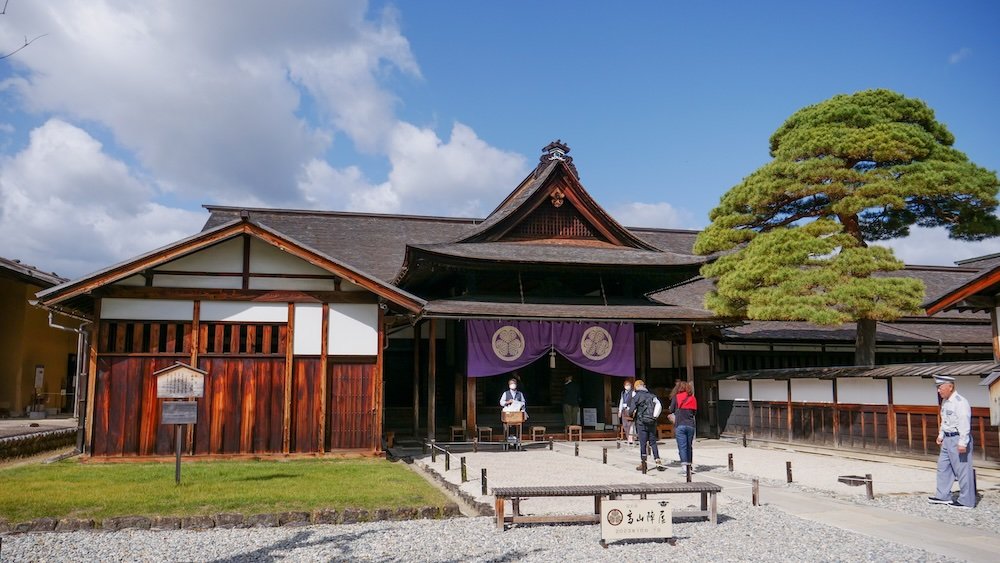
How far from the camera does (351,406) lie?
15719mm

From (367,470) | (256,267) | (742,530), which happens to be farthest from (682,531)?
(256,267)

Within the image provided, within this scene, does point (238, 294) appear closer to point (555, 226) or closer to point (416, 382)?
point (416, 382)

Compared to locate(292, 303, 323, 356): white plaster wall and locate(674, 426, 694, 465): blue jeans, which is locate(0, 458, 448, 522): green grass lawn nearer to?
locate(292, 303, 323, 356): white plaster wall

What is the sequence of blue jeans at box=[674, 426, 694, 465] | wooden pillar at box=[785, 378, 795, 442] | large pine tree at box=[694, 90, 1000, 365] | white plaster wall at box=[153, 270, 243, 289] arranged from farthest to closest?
wooden pillar at box=[785, 378, 795, 442] → large pine tree at box=[694, 90, 1000, 365] → white plaster wall at box=[153, 270, 243, 289] → blue jeans at box=[674, 426, 694, 465]

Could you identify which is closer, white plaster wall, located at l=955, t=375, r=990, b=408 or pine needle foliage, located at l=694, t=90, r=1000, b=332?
white plaster wall, located at l=955, t=375, r=990, b=408

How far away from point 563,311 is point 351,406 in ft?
21.9

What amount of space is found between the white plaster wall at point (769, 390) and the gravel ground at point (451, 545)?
10.9 m

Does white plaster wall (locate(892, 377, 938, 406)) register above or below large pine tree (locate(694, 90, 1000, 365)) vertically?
below

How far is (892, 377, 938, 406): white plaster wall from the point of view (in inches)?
592

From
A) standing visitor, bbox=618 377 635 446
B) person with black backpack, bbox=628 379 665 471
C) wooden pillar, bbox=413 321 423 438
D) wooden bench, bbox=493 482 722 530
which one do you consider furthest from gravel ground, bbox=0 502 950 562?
wooden pillar, bbox=413 321 423 438

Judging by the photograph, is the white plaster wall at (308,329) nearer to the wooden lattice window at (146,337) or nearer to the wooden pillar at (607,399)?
the wooden lattice window at (146,337)

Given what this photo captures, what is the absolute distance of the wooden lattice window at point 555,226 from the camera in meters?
22.4

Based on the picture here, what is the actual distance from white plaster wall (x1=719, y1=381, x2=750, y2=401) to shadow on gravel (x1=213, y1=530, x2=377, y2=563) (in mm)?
14987

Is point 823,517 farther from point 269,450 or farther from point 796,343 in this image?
point 796,343
